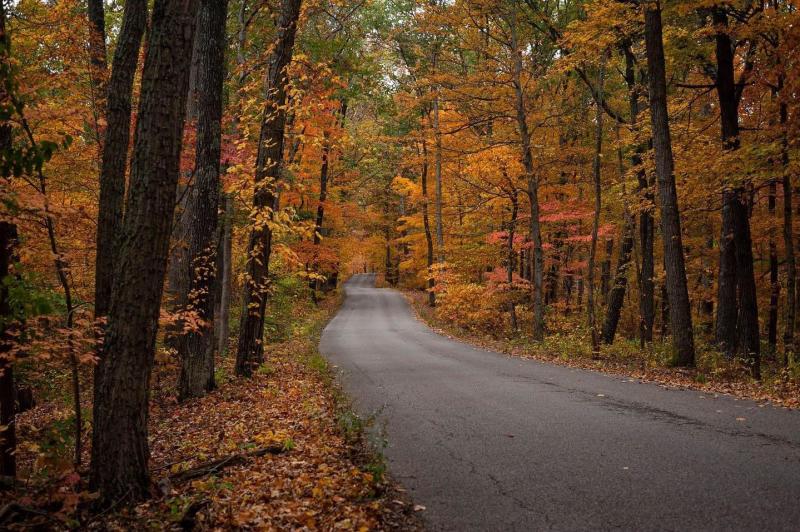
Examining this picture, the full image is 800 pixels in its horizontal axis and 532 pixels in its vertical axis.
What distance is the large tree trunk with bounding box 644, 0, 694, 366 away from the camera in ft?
36.8

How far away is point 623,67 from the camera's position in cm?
2169

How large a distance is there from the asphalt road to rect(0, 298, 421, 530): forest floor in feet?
1.70

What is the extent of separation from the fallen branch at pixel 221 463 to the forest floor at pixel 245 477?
0.01 meters

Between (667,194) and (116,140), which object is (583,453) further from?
(667,194)

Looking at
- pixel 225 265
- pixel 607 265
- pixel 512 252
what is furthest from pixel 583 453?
pixel 607 265

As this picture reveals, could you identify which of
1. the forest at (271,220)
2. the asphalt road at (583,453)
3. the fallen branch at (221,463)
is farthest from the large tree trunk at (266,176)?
the fallen branch at (221,463)

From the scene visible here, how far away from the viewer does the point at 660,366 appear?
37.8 ft

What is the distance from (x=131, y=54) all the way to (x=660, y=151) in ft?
34.7

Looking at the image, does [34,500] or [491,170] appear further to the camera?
[491,170]

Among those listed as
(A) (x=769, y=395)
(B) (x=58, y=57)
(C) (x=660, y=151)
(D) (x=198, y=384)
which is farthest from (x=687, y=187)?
(B) (x=58, y=57)

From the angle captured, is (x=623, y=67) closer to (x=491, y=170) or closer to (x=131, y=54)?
(x=491, y=170)

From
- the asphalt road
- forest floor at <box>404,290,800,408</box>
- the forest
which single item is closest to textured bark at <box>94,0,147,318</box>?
the forest

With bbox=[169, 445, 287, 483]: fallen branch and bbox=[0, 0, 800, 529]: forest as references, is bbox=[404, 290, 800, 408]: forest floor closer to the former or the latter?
bbox=[0, 0, 800, 529]: forest

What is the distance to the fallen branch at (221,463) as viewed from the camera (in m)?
5.12
